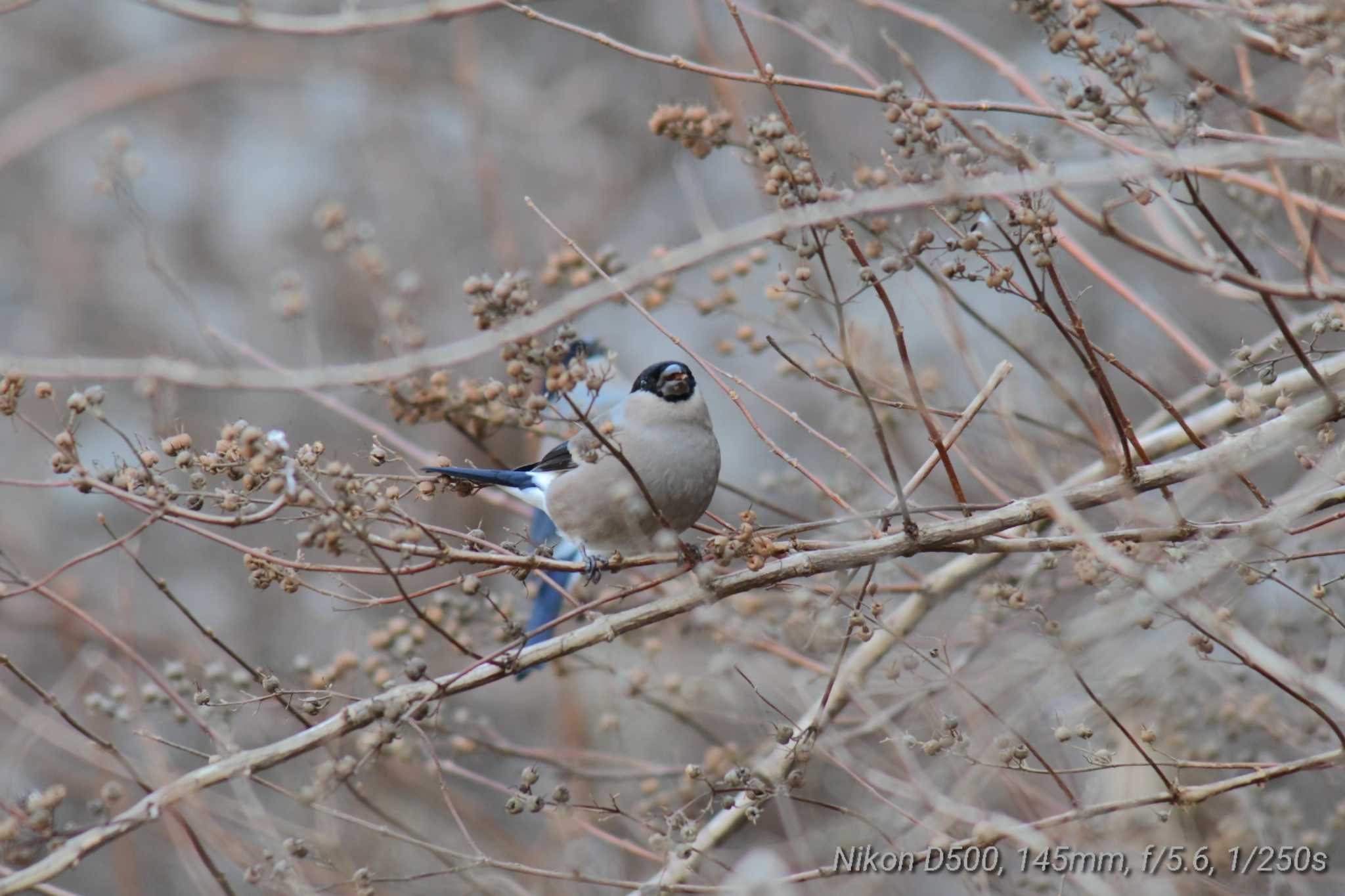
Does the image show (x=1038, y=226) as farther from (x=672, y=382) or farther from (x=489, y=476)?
(x=672, y=382)

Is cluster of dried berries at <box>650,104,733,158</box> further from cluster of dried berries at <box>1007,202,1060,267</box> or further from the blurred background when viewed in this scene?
cluster of dried berries at <box>1007,202,1060,267</box>

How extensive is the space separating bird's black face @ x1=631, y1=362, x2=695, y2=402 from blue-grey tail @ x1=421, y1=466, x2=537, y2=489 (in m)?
0.46

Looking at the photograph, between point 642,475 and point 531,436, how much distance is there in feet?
4.10

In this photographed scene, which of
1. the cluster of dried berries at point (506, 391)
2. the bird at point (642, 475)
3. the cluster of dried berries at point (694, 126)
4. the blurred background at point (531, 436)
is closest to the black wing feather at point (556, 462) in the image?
the bird at point (642, 475)

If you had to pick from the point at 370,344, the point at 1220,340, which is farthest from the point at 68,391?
the point at 1220,340

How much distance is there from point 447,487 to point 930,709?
1.15 m

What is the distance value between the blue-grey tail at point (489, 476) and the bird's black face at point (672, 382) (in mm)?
464

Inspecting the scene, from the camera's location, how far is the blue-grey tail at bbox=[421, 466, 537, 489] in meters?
2.80

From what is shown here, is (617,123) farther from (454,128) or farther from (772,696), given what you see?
(772,696)

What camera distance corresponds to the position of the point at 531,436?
4.70m

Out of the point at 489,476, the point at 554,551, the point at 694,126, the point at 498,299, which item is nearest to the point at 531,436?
the point at 554,551

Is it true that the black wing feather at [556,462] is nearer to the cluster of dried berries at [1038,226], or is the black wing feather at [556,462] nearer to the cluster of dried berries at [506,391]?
the cluster of dried berries at [506,391]

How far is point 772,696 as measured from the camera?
4375mm

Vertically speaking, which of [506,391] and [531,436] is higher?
[506,391]
